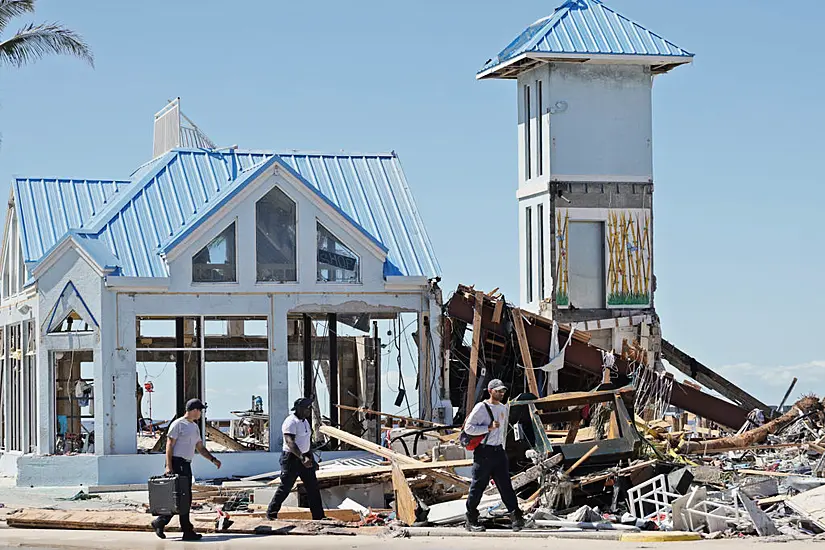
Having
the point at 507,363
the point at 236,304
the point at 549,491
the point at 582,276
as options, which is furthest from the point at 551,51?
the point at 549,491

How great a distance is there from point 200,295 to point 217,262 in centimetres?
78

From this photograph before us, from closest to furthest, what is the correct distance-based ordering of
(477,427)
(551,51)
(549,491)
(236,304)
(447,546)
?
(447,546), (477,427), (549,491), (236,304), (551,51)

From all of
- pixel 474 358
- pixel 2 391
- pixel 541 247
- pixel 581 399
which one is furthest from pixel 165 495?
pixel 541 247

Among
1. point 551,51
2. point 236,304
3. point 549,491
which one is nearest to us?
point 549,491

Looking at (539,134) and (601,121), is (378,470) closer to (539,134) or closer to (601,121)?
(539,134)

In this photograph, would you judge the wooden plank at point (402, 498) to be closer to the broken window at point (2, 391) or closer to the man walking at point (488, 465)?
the man walking at point (488, 465)

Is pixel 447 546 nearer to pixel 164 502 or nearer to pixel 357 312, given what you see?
pixel 164 502

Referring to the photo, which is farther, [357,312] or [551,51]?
[551,51]

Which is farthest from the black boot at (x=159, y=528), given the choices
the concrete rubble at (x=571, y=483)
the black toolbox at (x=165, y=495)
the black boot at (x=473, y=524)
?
the black boot at (x=473, y=524)

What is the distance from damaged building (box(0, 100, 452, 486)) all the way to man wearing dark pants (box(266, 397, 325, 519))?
8831 millimetres

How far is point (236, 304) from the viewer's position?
2889 centimetres

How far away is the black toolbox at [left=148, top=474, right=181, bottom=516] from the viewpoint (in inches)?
717

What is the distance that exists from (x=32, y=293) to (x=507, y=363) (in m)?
10.3

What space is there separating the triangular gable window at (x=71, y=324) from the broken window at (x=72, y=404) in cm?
49
